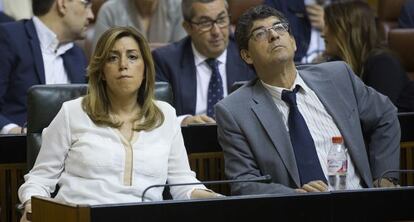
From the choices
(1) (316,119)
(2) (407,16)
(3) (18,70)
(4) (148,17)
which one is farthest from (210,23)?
(2) (407,16)

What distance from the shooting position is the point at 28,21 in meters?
5.90

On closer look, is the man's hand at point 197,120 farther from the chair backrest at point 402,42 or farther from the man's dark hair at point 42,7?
the chair backrest at point 402,42

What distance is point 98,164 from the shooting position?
4156mm

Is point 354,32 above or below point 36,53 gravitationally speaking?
above

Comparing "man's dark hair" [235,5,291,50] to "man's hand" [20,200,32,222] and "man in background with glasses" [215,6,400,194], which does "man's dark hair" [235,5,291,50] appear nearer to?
"man in background with glasses" [215,6,400,194]

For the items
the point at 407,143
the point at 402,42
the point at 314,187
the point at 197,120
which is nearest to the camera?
the point at 314,187

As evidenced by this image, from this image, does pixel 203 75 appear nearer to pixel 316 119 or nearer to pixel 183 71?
pixel 183 71

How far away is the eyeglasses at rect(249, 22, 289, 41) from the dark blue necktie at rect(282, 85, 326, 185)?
25cm

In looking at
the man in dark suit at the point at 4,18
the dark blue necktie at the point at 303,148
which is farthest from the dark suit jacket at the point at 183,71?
the man in dark suit at the point at 4,18

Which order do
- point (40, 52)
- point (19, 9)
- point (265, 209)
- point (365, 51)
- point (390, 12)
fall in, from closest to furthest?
point (265, 209) → point (365, 51) → point (40, 52) → point (19, 9) → point (390, 12)

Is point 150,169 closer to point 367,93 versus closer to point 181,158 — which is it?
point 181,158

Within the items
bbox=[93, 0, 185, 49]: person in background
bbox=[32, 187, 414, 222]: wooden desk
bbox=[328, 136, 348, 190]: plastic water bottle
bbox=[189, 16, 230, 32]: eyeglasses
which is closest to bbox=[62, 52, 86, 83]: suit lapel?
bbox=[189, 16, 230, 32]: eyeglasses

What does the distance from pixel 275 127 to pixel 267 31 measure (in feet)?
1.24

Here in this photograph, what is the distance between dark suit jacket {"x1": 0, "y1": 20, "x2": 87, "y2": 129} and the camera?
566 centimetres
